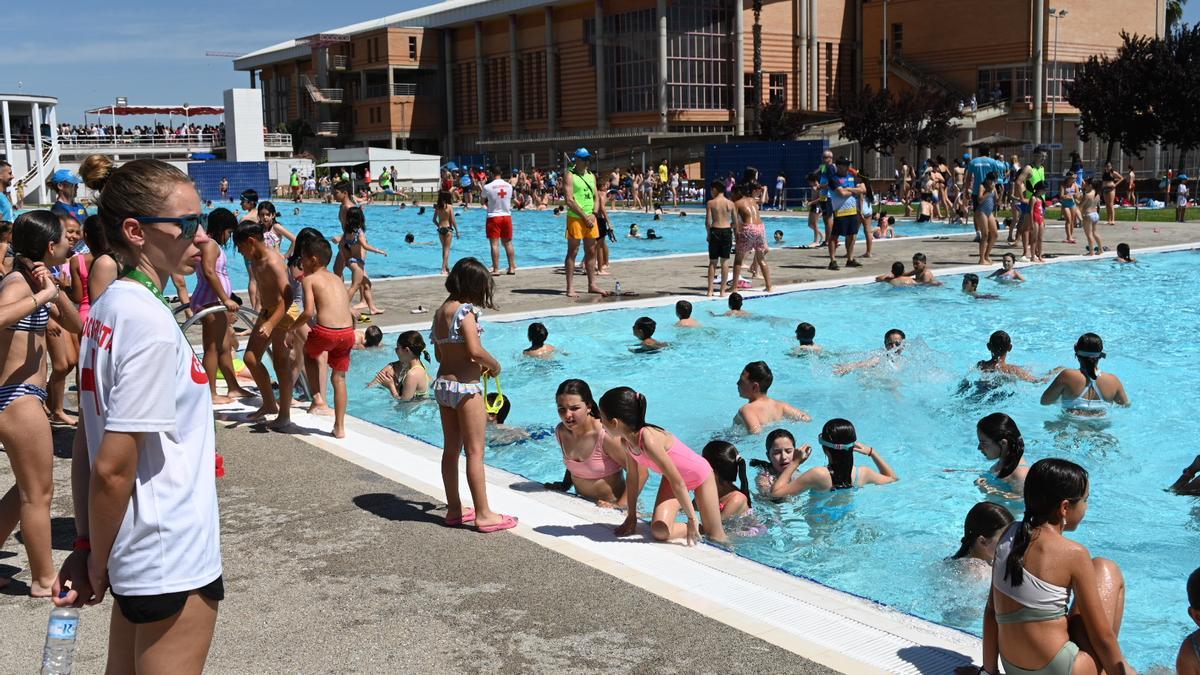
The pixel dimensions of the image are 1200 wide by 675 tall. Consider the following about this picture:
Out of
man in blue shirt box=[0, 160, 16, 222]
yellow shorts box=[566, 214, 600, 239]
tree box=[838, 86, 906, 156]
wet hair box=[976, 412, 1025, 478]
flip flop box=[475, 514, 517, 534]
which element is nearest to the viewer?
flip flop box=[475, 514, 517, 534]

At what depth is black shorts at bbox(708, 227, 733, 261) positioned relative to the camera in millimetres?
15109

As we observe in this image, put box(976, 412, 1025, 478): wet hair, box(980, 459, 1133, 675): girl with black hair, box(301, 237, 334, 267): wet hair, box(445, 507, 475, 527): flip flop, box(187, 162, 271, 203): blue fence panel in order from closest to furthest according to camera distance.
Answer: box(980, 459, 1133, 675): girl with black hair → box(445, 507, 475, 527): flip flop → box(976, 412, 1025, 478): wet hair → box(301, 237, 334, 267): wet hair → box(187, 162, 271, 203): blue fence panel

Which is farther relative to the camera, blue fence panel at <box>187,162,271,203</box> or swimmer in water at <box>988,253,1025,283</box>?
blue fence panel at <box>187,162,271,203</box>

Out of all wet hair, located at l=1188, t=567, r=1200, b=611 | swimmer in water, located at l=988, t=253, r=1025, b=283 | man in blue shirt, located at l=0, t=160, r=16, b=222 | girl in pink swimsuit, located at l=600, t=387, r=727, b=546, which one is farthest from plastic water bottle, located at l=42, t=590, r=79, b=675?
swimmer in water, located at l=988, t=253, r=1025, b=283

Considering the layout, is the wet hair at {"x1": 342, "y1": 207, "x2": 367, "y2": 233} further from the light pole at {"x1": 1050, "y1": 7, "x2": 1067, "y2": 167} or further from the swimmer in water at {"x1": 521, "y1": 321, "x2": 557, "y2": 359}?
the light pole at {"x1": 1050, "y1": 7, "x2": 1067, "y2": 167}

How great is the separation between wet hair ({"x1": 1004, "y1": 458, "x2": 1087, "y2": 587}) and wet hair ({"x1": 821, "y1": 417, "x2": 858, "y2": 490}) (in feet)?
10.9

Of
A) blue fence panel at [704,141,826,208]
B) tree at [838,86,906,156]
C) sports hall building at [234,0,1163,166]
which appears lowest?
blue fence panel at [704,141,826,208]

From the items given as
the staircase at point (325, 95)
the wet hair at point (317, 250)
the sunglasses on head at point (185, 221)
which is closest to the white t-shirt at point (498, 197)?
the wet hair at point (317, 250)

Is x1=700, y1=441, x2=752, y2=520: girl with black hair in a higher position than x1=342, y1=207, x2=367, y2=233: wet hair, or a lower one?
lower

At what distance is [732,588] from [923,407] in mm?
6266

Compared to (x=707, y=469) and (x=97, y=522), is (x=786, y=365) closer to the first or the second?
(x=707, y=469)

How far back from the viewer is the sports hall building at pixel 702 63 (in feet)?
184

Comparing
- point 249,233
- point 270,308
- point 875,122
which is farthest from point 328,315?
point 875,122

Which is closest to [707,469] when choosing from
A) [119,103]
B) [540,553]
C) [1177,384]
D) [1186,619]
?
[540,553]
